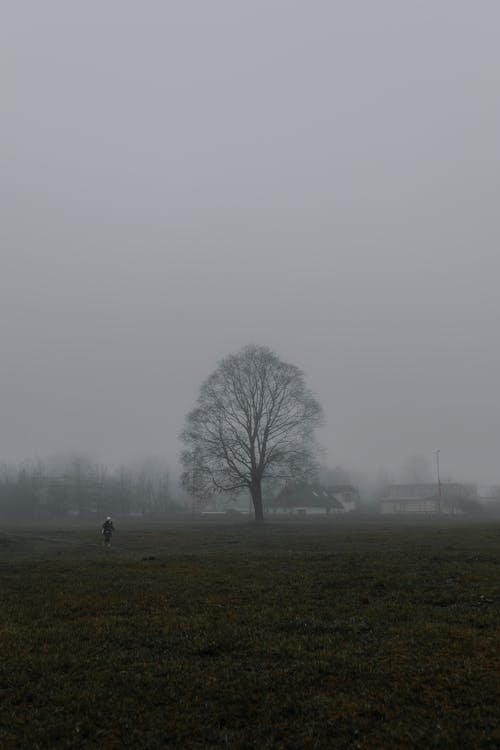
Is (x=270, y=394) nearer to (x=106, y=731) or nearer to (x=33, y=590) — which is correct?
(x=33, y=590)

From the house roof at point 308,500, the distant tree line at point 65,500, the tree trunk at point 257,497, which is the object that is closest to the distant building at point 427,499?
the house roof at point 308,500

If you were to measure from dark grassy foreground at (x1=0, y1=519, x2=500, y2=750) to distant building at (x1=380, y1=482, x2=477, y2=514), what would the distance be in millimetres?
121310

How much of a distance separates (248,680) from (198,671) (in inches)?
44.1

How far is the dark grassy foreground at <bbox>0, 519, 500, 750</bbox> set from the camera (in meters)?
9.40

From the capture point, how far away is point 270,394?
76.8 metres

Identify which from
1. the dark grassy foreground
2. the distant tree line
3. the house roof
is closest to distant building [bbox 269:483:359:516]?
the house roof

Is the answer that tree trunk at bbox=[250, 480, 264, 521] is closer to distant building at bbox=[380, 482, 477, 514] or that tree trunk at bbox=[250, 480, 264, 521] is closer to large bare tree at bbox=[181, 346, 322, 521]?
large bare tree at bbox=[181, 346, 322, 521]

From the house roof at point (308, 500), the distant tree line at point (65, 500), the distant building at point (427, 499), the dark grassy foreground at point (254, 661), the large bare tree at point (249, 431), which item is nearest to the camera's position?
the dark grassy foreground at point (254, 661)

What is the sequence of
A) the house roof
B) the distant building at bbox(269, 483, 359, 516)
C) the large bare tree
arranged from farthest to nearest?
the house roof → the distant building at bbox(269, 483, 359, 516) → the large bare tree

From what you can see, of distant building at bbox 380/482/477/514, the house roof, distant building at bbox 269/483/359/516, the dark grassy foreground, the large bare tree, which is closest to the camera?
the dark grassy foreground

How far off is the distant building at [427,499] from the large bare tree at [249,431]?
69.0 metres

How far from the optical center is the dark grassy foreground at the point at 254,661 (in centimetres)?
940

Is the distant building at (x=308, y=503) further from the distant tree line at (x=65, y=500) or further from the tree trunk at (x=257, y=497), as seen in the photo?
the tree trunk at (x=257, y=497)

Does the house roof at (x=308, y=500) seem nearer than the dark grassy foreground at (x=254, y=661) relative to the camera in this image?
No
